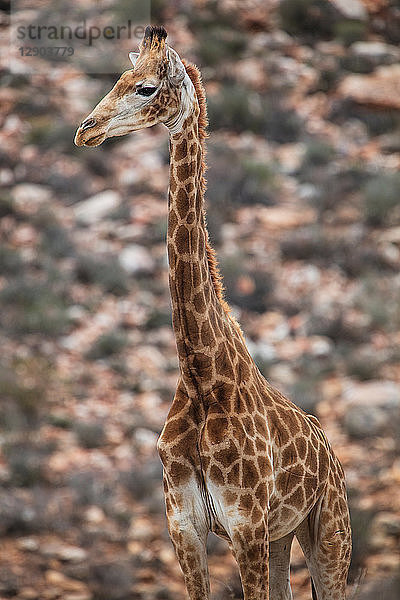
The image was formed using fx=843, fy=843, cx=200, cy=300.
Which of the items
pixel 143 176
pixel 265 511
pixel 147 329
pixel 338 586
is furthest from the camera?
pixel 143 176

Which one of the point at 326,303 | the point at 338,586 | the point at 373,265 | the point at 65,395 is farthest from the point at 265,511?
the point at 373,265

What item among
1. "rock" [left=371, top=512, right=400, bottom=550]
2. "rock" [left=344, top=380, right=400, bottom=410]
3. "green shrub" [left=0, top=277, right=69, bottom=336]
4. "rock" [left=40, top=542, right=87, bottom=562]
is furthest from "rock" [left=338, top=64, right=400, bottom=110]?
"rock" [left=40, top=542, right=87, bottom=562]

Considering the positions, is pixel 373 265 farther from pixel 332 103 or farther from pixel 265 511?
pixel 265 511

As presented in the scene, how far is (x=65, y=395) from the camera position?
5910 millimetres

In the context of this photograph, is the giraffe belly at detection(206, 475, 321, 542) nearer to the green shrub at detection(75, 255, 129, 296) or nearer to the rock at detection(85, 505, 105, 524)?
the rock at detection(85, 505, 105, 524)

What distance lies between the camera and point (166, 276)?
6.74m

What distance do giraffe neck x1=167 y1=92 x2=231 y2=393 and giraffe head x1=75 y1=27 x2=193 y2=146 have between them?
0.04 metres

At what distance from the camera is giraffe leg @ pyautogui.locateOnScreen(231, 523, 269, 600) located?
152 cm

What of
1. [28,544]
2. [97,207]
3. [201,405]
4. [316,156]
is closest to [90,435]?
[28,544]

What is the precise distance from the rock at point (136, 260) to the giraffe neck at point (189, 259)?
17.1 feet

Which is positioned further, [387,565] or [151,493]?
[151,493]

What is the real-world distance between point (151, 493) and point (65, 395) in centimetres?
110

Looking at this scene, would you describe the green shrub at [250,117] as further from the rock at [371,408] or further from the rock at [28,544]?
the rock at [28,544]

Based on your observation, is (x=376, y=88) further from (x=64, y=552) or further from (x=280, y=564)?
(x=280, y=564)
